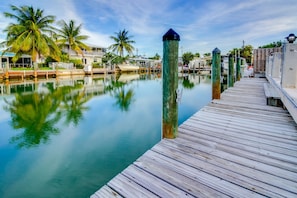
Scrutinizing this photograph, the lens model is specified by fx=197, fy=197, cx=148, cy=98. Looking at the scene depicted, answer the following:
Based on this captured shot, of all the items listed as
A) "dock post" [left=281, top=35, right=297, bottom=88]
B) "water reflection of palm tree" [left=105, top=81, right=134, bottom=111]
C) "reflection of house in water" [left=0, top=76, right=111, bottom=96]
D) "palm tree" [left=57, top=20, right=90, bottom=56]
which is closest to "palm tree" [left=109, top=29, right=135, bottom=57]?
"palm tree" [left=57, top=20, right=90, bottom=56]

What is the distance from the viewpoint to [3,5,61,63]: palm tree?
2077 cm

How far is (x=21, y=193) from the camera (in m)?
2.87

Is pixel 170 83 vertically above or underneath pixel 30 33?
underneath

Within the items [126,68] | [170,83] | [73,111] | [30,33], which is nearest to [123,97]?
[73,111]

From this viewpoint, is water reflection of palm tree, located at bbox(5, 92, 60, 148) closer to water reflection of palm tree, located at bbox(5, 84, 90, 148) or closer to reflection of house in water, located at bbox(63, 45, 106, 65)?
water reflection of palm tree, located at bbox(5, 84, 90, 148)

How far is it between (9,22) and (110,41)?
17897 mm

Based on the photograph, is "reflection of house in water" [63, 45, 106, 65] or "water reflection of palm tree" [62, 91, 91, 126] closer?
"water reflection of palm tree" [62, 91, 91, 126]

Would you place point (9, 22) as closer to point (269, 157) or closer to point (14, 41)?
point (14, 41)

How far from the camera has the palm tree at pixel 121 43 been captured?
3691cm

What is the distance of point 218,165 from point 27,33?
82.4 feet

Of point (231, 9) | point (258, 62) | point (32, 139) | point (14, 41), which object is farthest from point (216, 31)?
point (32, 139)

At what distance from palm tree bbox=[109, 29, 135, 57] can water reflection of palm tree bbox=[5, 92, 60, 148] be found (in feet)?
92.8

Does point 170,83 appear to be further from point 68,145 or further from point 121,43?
point 121,43

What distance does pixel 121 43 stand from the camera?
3722cm
